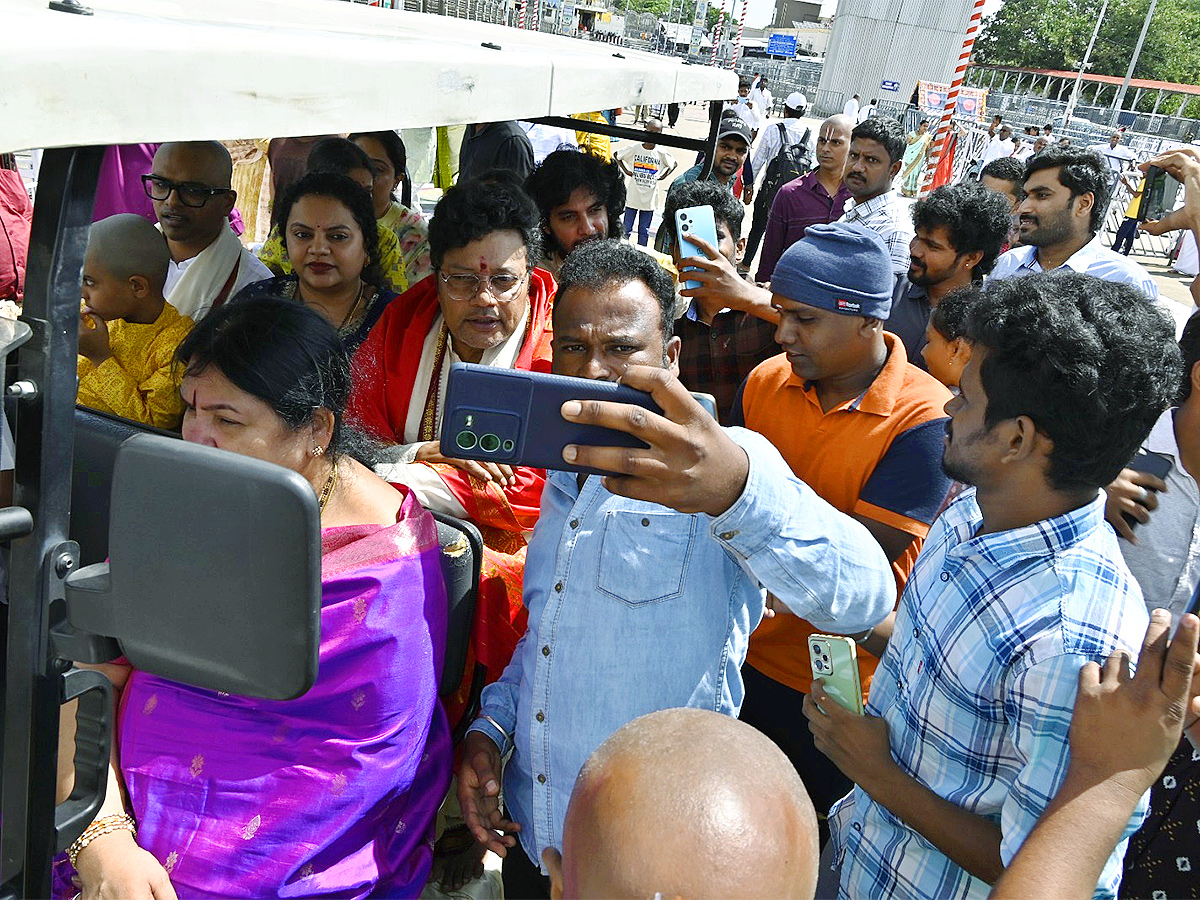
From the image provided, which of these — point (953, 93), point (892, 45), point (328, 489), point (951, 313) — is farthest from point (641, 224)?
point (892, 45)

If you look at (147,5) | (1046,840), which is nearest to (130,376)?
(147,5)

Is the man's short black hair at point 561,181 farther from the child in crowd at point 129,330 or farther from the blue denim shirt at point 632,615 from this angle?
the blue denim shirt at point 632,615

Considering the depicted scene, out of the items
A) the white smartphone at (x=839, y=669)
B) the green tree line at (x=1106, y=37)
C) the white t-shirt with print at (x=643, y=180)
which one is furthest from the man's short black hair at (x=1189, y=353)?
the green tree line at (x=1106, y=37)

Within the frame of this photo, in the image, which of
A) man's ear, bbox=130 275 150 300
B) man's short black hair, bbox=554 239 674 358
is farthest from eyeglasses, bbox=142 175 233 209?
man's short black hair, bbox=554 239 674 358

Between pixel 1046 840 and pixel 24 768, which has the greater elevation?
pixel 1046 840

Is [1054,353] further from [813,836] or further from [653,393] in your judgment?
[813,836]

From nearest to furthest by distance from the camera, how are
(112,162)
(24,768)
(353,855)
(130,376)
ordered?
(24,768)
(353,855)
(130,376)
(112,162)

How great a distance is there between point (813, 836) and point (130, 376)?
2249 mm

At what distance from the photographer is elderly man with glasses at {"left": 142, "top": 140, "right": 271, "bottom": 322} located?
311 cm

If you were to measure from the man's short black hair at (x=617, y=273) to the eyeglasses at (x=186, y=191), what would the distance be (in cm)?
173

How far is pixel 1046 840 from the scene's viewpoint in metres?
1.18

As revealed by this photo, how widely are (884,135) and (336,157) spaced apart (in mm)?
3837

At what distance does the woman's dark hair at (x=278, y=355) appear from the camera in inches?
66.0

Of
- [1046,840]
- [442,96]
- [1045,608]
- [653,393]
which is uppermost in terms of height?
[442,96]
